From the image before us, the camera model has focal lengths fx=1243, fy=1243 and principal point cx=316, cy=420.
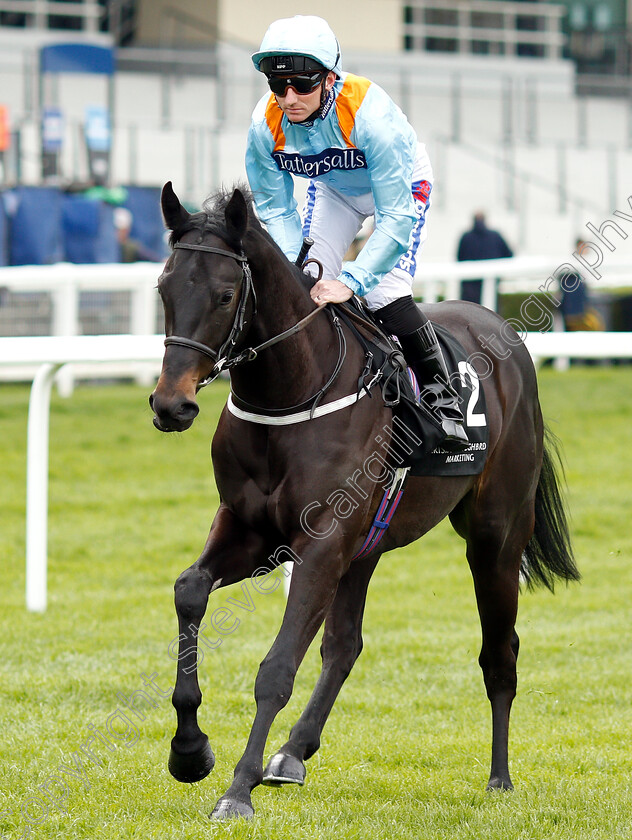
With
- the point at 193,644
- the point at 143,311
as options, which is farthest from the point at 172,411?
the point at 143,311

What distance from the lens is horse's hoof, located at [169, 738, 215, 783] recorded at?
3.44 meters

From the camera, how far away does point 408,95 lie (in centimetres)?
2191

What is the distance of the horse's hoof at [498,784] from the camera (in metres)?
4.00

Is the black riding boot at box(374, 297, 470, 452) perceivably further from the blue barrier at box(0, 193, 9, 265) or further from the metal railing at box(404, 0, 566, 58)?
the metal railing at box(404, 0, 566, 58)

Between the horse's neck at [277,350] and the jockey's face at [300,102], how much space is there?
0.43 metres

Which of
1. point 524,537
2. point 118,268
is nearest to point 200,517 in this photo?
point 118,268

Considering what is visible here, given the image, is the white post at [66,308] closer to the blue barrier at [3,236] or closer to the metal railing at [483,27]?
the blue barrier at [3,236]

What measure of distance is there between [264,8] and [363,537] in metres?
21.6

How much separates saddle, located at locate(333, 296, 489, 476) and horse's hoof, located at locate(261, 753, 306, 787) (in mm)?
954

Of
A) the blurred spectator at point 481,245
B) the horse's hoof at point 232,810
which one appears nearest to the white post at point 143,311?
the blurred spectator at point 481,245

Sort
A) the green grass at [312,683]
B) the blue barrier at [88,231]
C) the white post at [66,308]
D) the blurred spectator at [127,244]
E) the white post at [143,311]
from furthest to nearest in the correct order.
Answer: the blurred spectator at [127,244]
the blue barrier at [88,231]
the white post at [143,311]
the white post at [66,308]
the green grass at [312,683]

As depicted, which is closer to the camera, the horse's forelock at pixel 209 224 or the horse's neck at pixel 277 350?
A: the horse's forelock at pixel 209 224

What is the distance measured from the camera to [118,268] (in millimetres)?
10844

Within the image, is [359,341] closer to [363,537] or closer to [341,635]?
[363,537]
